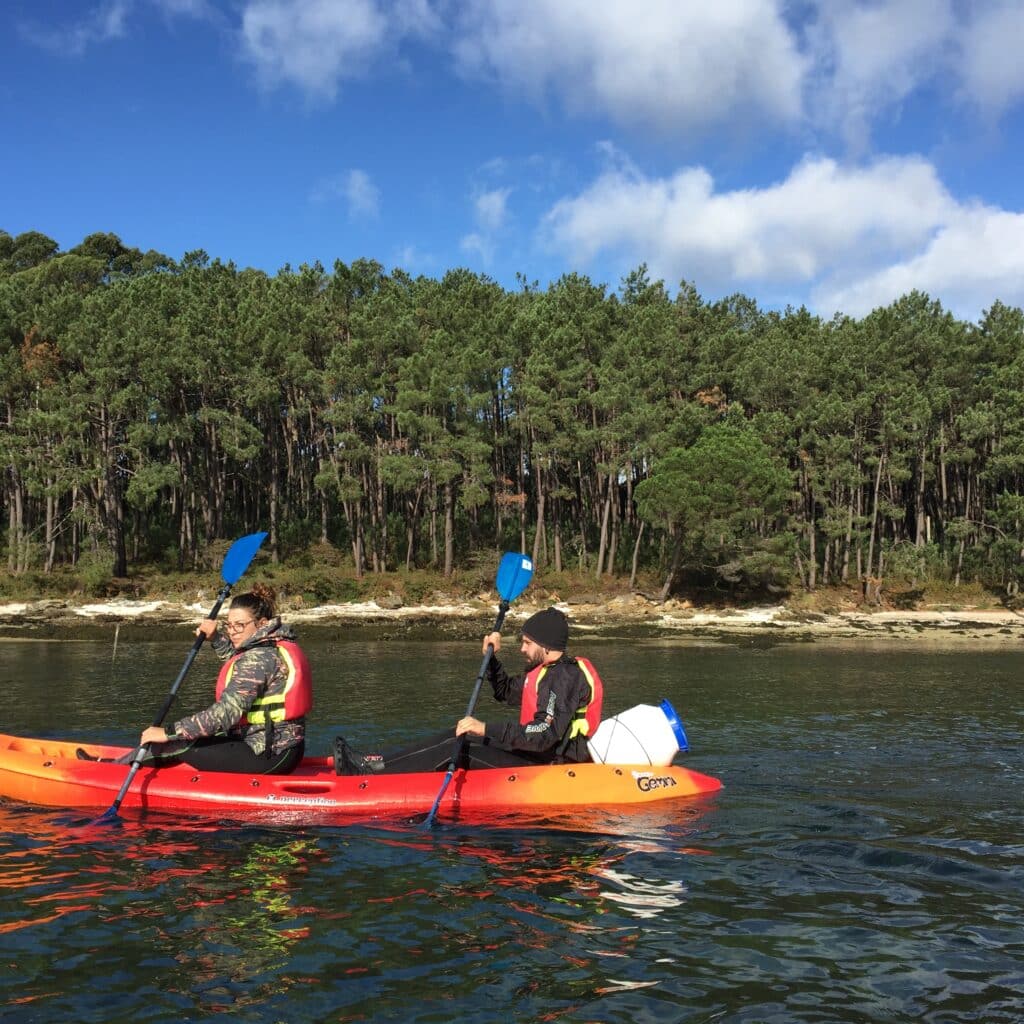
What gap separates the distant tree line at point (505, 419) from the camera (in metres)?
33.3

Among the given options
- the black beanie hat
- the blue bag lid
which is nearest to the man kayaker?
the black beanie hat

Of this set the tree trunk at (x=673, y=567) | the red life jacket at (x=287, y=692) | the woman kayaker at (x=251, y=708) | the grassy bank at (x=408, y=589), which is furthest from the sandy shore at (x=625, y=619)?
the red life jacket at (x=287, y=692)

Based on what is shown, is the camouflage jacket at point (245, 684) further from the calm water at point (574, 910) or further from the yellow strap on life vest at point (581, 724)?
the yellow strap on life vest at point (581, 724)

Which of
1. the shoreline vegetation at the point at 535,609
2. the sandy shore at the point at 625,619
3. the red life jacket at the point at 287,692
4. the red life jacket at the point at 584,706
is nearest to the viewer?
the red life jacket at the point at 287,692

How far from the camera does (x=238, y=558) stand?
9.98 m

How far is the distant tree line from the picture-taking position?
3334cm

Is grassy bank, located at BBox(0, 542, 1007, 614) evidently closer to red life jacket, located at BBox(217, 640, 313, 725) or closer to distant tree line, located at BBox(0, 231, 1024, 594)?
distant tree line, located at BBox(0, 231, 1024, 594)

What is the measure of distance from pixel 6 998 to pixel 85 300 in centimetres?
3441

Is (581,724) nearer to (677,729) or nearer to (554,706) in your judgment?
(554,706)

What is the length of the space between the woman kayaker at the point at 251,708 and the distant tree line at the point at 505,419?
25.5 metres

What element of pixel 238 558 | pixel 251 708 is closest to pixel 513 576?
pixel 238 558

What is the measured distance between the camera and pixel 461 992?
165 inches

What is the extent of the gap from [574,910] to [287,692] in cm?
290

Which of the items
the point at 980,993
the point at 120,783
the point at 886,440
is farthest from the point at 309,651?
the point at 886,440
